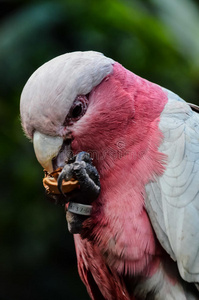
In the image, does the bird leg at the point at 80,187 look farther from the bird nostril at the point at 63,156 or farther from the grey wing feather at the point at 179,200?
the grey wing feather at the point at 179,200

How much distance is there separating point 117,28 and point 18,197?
5.07 ft

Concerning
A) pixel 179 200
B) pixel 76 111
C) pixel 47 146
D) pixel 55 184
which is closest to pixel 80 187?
pixel 55 184

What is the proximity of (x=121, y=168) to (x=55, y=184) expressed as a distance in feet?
1.02

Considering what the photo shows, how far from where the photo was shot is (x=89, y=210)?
7.25 ft

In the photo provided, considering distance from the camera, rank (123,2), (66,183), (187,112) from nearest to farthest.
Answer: (66,183), (187,112), (123,2)

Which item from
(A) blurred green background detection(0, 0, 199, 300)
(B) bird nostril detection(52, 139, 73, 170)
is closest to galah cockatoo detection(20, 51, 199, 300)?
(B) bird nostril detection(52, 139, 73, 170)

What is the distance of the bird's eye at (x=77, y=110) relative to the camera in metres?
2.12

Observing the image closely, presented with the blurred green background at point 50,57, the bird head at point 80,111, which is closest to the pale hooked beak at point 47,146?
the bird head at point 80,111

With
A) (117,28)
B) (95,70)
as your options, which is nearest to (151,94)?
(95,70)

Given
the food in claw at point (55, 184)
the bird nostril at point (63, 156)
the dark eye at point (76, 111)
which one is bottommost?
the food in claw at point (55, 184)

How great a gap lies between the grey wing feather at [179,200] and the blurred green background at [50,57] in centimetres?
146

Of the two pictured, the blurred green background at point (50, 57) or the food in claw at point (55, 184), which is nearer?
the food in claw at point (55, 184)

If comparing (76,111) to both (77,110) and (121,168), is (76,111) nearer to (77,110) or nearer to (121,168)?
(77,110)

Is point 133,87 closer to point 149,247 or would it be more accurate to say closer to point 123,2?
point 149,247
